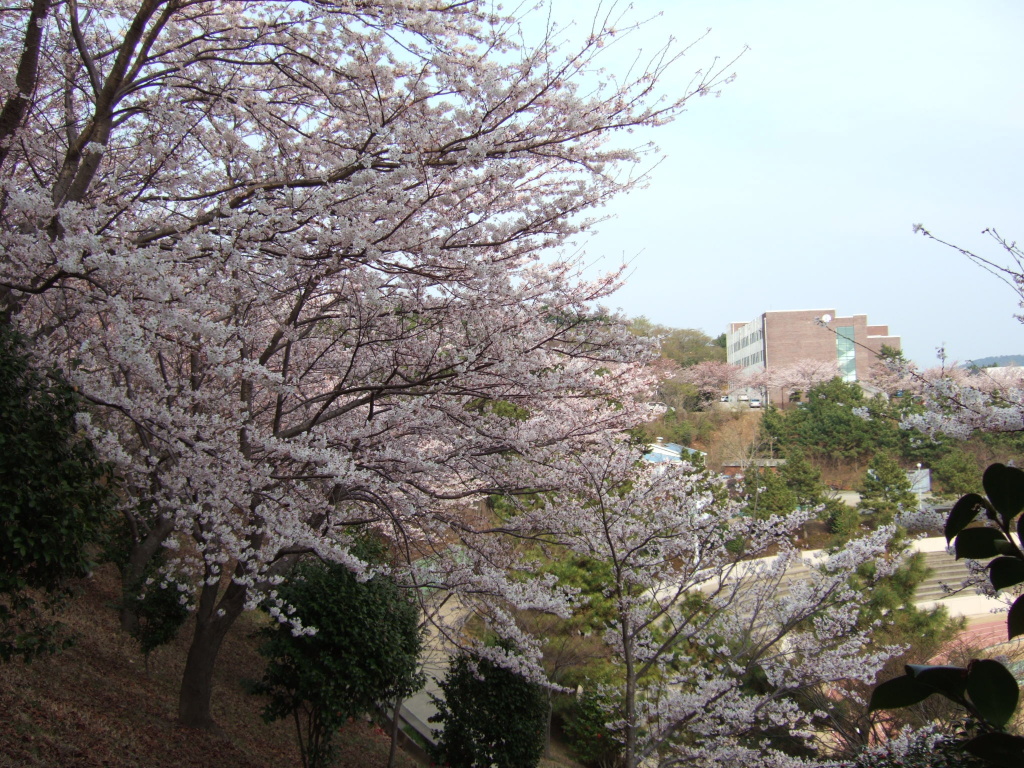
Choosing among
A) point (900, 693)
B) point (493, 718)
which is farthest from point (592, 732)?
point (900, 693)

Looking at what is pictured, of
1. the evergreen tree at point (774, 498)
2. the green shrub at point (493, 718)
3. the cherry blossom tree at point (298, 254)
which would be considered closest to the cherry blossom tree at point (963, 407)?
the cherry blossom tree at point (298, 254)

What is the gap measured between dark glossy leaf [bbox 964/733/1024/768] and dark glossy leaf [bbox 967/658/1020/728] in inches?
2.7

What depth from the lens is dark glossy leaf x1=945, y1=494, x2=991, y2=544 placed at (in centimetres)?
90

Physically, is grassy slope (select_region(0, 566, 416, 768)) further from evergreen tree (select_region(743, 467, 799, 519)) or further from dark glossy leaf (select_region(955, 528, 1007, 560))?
evergreen tree (select_region(743, 467, 799, 519))

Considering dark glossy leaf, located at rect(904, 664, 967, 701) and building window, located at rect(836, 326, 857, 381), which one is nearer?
dark glossy leaf, located at rect(904, 664, 967, 701)

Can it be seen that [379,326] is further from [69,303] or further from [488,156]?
[69,303]

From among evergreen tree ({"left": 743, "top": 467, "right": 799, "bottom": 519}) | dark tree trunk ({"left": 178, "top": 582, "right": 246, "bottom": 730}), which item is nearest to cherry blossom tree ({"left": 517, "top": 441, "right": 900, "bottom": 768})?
dark tree trunk ({"left": 178, "top": 582, "right": 246, "bottom": 730})

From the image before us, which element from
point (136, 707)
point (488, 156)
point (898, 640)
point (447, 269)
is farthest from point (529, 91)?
point (898, 640)

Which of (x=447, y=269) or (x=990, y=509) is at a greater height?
(x=447, y=269)

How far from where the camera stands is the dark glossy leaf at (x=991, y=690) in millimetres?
785

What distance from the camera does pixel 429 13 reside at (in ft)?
15.2

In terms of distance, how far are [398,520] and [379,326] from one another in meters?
1.50

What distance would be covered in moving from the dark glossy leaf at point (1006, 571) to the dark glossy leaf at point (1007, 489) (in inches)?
2.4

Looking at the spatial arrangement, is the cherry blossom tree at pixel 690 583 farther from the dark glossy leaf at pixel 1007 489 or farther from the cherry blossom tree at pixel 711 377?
the cherry blossom tree at pixel 711 377
